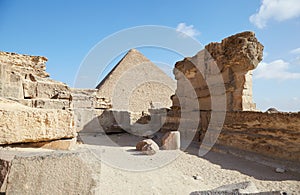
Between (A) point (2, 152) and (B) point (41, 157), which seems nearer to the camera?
(B) point (41, 157)

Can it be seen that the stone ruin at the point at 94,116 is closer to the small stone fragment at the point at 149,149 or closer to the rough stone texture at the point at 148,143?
the rough stone texture at the point at 148,143

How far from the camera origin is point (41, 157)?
58.6 inches

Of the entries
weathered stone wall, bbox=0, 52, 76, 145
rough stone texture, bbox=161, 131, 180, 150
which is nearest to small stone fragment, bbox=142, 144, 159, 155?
rough stone texture, bbox=161, 131, 180, 150

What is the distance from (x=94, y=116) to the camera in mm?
6422

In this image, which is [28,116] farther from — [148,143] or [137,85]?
[137,85]

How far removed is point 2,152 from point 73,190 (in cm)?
84

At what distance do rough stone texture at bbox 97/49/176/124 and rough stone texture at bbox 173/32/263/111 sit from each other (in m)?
22.0

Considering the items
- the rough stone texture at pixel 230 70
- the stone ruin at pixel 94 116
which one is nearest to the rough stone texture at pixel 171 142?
the stone ruin at pixel 94 116

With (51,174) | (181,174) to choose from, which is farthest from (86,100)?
(51,174)

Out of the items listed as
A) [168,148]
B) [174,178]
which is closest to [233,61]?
[168,148]

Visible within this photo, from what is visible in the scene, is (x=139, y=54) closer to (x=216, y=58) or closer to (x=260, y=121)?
(x=216, y=58)

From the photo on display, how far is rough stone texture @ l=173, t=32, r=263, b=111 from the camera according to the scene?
5.57 metres

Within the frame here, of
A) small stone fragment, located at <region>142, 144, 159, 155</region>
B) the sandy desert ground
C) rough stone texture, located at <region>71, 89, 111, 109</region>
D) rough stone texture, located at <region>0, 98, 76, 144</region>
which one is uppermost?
rough stone texture, located at <region>71, 89, 111, 109</region>

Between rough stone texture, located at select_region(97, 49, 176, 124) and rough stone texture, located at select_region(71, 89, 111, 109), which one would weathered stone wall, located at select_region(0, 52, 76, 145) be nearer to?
rough stone texture, located at select_region(71, 89, 111, 109)
